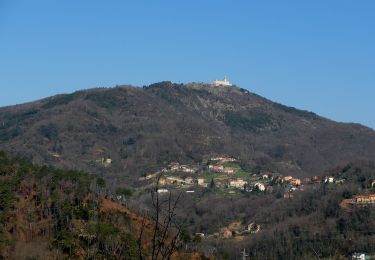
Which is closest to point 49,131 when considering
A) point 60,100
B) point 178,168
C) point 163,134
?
point 163,134

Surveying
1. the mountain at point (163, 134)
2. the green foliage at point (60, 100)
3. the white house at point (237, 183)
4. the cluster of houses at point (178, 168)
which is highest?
the green foliage at point (60, 100)

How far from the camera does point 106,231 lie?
36.4 m

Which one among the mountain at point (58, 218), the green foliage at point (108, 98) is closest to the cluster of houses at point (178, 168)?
the green foliage at point (108, 98)

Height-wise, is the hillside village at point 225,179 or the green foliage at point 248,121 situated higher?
the green foliage at point 248,121

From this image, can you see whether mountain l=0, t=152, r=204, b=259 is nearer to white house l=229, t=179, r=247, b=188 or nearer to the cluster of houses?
white house l=229, t=179, r=247, b=188

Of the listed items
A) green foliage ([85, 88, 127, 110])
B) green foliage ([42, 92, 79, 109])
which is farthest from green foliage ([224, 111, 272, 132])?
green foliage ([42, 92, 79, 109])

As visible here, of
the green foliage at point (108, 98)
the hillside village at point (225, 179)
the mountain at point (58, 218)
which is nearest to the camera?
the mountain at point (58, 218)

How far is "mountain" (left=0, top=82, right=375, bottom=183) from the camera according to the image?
11656cm

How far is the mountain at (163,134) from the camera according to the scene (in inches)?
4589

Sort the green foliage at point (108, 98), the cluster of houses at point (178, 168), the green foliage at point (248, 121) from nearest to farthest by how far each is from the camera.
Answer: the cluster of houses at point (178, 168), the green foliage at point (108, 98), the green foliage at point (248, 121)

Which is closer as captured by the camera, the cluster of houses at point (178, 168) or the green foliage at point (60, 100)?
the cluster of houses at point (178, 168)

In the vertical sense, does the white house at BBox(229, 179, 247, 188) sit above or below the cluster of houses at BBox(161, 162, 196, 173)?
below

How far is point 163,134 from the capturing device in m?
127

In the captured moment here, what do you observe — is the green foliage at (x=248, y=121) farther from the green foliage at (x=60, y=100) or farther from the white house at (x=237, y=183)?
the white house at (x=237, y=183)
